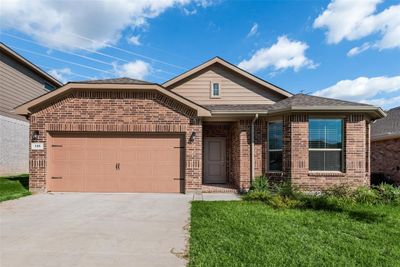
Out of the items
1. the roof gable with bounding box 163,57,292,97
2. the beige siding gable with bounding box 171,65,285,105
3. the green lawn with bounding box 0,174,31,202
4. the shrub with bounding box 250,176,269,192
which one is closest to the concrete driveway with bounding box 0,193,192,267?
the green lawn with bounding box 0,174,31,202

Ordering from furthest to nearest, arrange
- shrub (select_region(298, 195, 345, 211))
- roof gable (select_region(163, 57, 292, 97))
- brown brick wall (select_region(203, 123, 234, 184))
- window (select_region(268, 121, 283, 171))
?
roof gable (select_region(163, 57, 292, 97)) < brown brick wall (select_region(203, 123, 234, 184)) < window (select_region(268, 121, 283, 171)) < shrub (select_region(298, 195, 345, 211))

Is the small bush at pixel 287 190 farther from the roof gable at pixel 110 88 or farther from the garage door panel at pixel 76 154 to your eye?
the garage door panel at pixel 76 154

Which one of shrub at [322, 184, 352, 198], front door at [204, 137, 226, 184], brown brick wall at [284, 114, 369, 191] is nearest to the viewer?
shrub at [322, 184, 352, 198]

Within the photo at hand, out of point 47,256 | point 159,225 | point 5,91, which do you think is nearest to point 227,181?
point 159,225

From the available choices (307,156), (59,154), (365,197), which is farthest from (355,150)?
(59,154)

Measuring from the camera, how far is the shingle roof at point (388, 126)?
14352 millimetres

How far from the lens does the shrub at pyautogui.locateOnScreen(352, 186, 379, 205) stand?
8703mm

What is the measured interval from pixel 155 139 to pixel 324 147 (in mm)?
6078

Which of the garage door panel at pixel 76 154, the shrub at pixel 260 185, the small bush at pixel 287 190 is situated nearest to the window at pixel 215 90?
the shrub at pixel 260 185

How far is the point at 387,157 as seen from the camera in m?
14.6

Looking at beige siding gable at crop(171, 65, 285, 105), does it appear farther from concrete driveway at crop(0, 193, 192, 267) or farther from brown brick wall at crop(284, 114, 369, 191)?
concrete driveway at crop(0, 193, 192, 267)

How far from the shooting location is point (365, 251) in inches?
186

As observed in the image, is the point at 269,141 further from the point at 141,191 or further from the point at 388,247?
the point at 388,247

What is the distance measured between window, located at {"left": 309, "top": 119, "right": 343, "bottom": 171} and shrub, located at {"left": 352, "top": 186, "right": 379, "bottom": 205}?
1495 millimetres
